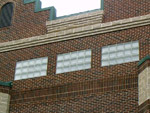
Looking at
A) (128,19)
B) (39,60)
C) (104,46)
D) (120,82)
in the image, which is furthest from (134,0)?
(39,60)

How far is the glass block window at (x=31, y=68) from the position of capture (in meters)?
21.5

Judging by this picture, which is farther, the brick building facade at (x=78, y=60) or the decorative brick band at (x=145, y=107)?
the brick building facade at (x=78, y=60)

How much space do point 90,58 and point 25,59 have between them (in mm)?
3824

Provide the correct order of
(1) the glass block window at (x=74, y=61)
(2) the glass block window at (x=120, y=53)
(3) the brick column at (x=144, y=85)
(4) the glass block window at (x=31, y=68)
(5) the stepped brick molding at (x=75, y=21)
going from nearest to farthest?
(3) the brick column at (x=144, y=85)
(2) the glass block window at (x=120, y=53)
(1) the glass block window at (x=74, y=61)
(5) the stepped brick molding at (x=75, y=21)
(4) the glass block window at (x=31, y=68)

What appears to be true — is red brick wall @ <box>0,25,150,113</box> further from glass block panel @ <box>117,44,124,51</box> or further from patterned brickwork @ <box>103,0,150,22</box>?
patterned brickwork @ <box>103,0,150,22</box>

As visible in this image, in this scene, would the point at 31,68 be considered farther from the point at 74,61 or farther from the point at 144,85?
the point at 144,85

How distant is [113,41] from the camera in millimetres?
20219

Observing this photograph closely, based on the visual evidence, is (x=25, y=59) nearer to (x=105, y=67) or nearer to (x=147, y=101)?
(x=105, y=67)

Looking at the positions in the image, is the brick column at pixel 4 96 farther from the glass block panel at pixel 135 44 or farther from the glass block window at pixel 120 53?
the glass block panel at pixel 135 44

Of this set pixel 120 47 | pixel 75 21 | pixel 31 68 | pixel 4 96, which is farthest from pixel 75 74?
pixel 4 96

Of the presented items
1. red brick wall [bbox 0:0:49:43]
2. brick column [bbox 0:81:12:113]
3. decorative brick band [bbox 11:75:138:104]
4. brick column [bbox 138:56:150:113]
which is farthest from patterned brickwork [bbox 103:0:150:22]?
brick column [bbox 0:81:12:113]

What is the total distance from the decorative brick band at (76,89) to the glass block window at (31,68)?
0.97 meters

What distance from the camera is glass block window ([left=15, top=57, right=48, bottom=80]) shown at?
21527mm

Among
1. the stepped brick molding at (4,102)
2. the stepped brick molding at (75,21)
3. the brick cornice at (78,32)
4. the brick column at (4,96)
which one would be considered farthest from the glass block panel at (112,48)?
the stepped brick molding at (4,102)
